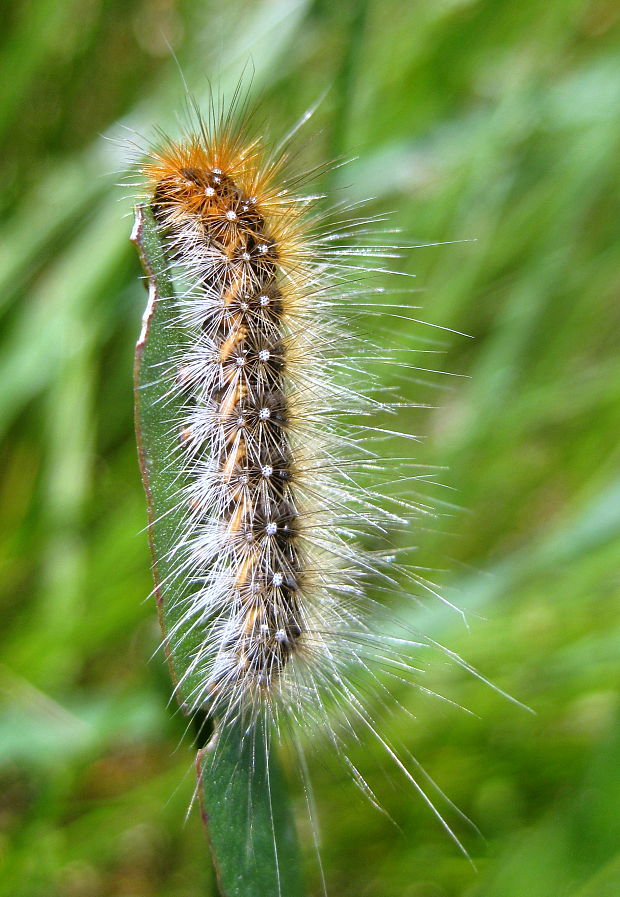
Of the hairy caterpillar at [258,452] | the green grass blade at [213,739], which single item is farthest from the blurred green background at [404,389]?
the green grass blade at [213,739]

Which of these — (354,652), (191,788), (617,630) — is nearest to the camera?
(354,652)

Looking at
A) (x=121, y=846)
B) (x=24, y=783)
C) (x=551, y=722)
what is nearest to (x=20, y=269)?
(x=24, y=783)

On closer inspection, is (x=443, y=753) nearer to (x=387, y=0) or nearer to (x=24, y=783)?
(x=24, y=783)

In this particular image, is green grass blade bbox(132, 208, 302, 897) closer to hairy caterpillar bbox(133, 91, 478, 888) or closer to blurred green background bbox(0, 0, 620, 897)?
hairy caterpillar bbox(133, 91, 478, 888)

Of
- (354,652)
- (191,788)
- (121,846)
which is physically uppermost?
(354,652)

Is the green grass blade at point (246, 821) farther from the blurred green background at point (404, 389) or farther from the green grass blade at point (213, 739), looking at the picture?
the blurred green background at point (404, 389)

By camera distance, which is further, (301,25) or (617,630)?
(301,25)

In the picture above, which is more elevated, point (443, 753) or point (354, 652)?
point (354, 652)

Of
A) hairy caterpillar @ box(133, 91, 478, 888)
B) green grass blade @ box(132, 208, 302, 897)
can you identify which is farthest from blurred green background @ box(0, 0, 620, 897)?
green grass blade @ box(132, 208, 302, 897)
